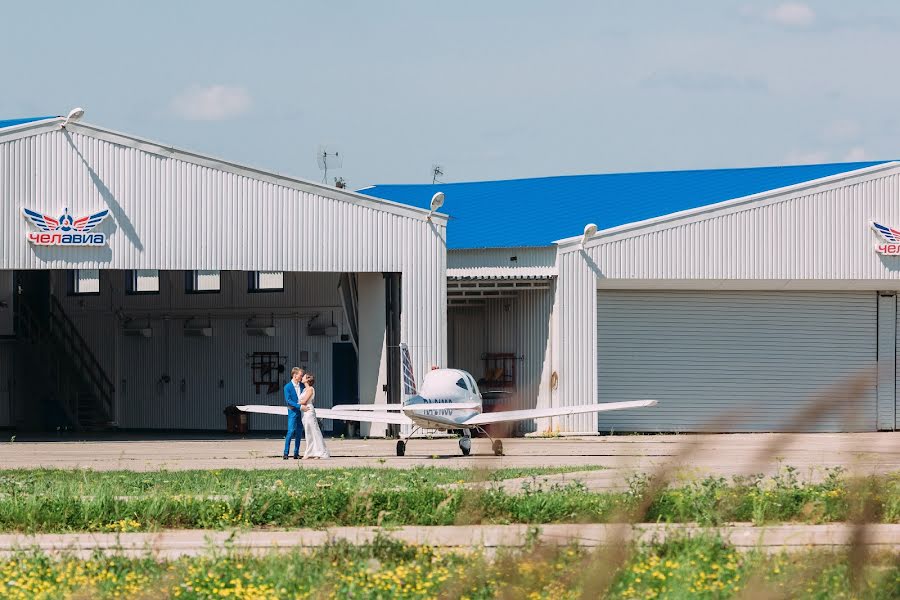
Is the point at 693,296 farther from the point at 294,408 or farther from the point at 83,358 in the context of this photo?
the point at 83,358

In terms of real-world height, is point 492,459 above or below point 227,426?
above

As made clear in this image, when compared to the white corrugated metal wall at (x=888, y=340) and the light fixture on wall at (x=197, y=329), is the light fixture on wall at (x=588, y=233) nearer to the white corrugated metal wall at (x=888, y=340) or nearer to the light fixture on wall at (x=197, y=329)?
the white corrugated metal wall at (x=888, y=340)

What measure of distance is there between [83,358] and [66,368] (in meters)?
0.97

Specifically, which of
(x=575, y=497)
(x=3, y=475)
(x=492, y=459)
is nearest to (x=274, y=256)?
(x=3, y=475)

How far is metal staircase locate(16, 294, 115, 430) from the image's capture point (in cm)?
4409

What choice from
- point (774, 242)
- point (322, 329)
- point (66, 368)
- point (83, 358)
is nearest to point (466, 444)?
point (774, 242)

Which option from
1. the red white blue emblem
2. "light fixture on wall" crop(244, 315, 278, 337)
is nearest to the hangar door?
the red white blue emblem

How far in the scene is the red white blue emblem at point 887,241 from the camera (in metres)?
36.1

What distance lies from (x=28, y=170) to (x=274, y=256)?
5968mm

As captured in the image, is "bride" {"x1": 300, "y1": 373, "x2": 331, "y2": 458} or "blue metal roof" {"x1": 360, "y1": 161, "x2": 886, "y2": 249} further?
"blue metal roof" {"x1": 360, "y1": 161, "x2": 886, "y2": 249}

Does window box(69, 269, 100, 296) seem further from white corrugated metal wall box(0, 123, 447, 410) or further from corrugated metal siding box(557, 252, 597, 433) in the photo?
corrugated metal siding box(557, 252, 597, 433)

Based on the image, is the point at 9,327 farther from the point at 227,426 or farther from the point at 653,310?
the point at 653,310

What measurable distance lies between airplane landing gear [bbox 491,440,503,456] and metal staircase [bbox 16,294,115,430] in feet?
134

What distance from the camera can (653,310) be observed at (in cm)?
3653
